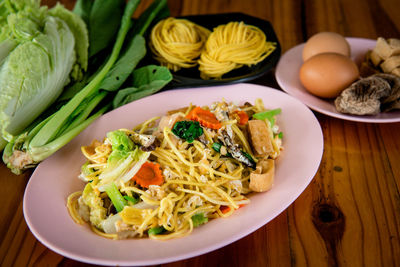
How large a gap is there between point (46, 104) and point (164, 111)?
77 centimetres

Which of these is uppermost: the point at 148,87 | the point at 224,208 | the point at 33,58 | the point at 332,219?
the point at 33,58

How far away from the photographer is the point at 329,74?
2246mm

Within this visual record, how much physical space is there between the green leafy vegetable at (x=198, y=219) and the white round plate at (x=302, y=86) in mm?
1048

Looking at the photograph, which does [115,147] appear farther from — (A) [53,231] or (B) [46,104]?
(B) [46,104]

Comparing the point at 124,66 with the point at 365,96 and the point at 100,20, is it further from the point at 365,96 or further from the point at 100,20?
the point at 365,96

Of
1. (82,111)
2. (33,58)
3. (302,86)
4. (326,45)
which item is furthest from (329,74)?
(33,58)

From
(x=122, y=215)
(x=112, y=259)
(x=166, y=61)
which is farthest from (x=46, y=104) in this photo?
(x=112, y=259)

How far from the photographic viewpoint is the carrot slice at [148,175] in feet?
5.58

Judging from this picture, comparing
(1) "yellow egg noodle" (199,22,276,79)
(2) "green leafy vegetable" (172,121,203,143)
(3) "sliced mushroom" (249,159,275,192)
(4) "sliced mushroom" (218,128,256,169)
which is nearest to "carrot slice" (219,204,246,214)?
(3) "sliced mushroom" (249,159,275,192)

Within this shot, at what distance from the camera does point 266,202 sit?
161cm

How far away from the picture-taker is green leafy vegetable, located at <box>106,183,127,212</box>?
1.68 metres

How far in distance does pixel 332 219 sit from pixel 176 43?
1733mm

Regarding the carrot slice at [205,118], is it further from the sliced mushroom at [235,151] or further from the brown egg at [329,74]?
the brown egg at [329,74]

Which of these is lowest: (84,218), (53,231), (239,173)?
(239,173)
